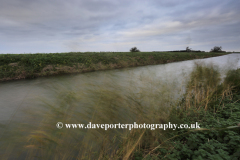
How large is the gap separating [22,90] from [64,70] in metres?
4.72

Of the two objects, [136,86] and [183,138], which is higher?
[136,86]

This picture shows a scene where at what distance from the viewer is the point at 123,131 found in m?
3.49

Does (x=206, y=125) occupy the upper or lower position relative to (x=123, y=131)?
upper

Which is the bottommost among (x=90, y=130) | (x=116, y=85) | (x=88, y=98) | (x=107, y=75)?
(x=90, y=130)

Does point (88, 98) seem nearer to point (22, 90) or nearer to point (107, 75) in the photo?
point (107, 75)

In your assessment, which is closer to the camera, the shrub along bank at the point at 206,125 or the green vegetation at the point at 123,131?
the shrub along bank at the point at 206,125

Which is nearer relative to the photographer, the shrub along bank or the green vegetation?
the shrub along bank

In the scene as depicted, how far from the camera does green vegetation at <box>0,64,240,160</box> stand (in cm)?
244

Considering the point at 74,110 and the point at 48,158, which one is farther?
the point at 74,110

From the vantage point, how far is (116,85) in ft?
12.7

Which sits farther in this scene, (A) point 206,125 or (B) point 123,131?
(B) point 123,131

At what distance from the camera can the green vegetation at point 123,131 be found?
8.00 ft

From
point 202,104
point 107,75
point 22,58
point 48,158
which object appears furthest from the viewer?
point 22,58

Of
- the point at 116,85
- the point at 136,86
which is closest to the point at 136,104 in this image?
the point at 136,86
